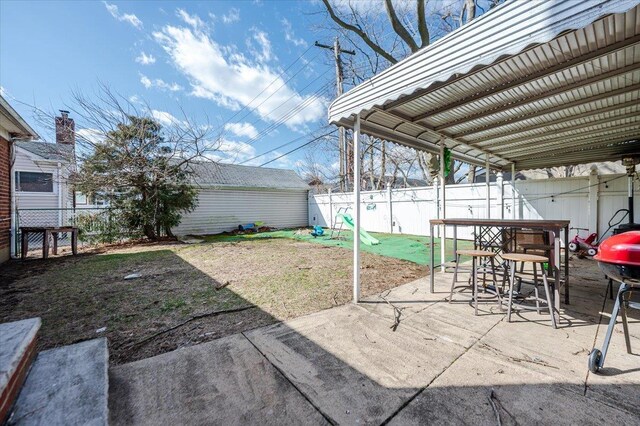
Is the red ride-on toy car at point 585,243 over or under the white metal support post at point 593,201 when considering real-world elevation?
under

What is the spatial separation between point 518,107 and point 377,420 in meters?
4.14

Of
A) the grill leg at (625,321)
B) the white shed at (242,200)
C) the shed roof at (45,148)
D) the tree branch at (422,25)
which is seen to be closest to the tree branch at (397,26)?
the tree branch at (422,25)

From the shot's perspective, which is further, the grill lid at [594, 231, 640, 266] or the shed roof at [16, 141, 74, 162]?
the shed roof at [16, 141, 74, 162]

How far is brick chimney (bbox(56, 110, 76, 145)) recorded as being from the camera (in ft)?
26.8

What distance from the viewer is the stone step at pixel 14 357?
1.27 m

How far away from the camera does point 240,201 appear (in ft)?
45.1

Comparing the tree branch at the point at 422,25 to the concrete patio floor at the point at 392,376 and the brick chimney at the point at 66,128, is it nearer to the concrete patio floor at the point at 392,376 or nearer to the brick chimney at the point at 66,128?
the concrete patio floor at the point at 392,376

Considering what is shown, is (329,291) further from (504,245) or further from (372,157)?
(372,157)

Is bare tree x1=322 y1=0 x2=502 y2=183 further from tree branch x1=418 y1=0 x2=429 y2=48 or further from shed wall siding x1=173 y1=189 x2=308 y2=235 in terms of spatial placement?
shed wall siding x1=173 y1=189 x2=308 y2=235

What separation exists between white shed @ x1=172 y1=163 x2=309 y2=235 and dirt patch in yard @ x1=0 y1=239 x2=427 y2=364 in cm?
592

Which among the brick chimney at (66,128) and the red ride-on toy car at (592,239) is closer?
the red ride-on toy car at (592,239)

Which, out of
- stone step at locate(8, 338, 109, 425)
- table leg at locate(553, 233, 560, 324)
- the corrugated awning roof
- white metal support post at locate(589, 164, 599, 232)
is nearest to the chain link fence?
stone step at locate(8, 338, 109, 425)

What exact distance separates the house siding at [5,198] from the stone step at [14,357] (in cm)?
642

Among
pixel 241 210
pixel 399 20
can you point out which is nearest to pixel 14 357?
pixel 399 20
